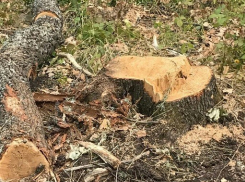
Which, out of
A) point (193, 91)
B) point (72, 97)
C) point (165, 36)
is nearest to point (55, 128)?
point (72, 97)

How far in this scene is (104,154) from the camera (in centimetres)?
320

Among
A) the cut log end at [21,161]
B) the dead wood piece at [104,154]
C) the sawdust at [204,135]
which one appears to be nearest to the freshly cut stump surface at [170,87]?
the sawdust at [204,135]

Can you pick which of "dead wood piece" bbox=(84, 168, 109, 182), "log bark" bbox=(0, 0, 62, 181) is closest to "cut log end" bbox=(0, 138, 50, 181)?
"log bark" bbox=(0, 0, 62, 181)

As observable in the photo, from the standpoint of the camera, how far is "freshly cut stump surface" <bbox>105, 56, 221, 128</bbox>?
339 cm

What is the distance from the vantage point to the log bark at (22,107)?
2.95m

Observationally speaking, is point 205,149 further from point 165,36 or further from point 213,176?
point 165,36

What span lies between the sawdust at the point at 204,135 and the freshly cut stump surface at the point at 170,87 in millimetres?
83

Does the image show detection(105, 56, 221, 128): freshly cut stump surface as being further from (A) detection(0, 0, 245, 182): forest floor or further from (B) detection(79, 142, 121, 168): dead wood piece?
(B) detection(79, 142, 121, 168): dead wood piece

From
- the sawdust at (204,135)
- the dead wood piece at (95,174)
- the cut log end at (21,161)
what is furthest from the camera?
the sawdust at (204,135)

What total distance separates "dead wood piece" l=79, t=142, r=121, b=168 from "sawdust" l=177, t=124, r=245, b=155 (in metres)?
0.57

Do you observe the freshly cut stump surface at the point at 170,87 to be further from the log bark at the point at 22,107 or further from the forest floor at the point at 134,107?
the log bark at the point at 22,107

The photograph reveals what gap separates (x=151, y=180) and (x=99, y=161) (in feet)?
1.45

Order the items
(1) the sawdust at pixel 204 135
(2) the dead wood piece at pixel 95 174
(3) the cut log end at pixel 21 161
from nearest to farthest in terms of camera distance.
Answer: (3) the cut log end at pixel 21 161, (2) the dead wood piece at pixel 95 174, (1) the sawdust at pixel 204 135

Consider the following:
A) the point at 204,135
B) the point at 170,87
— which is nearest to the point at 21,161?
the point at 170,87
